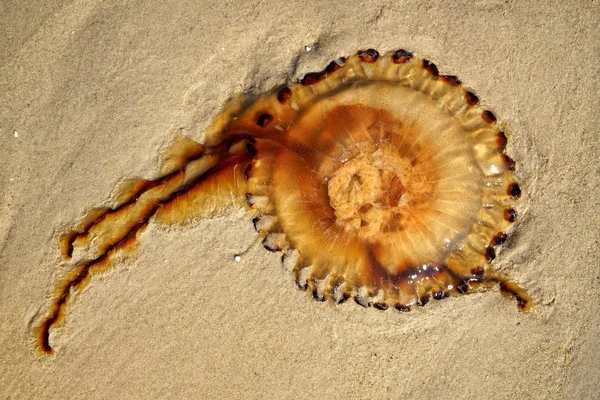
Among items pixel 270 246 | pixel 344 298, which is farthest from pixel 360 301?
pixel 270 246

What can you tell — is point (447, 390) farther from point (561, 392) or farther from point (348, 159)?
point (348, 159)

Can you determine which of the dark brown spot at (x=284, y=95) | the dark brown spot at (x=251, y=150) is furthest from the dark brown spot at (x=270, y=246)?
the dark brown spot at (x=284, y=95)

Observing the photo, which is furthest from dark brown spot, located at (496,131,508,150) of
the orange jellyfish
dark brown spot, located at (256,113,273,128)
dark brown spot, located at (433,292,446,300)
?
dark brown spot, located at (256,113,273,128)

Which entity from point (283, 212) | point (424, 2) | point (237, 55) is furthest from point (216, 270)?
point (424, 2)

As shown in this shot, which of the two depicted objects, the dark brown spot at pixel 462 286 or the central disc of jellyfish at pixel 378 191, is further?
the dark brown spot at pixel 462 286

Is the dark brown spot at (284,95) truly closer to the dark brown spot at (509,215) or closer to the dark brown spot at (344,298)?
the dark brown spot at (344,298)

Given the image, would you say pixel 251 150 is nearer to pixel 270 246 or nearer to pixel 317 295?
pixel 270 246

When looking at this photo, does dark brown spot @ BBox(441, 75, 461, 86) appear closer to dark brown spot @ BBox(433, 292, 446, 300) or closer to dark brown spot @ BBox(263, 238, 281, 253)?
dark brown spot @ BBox(433, 292, 446, 300)
